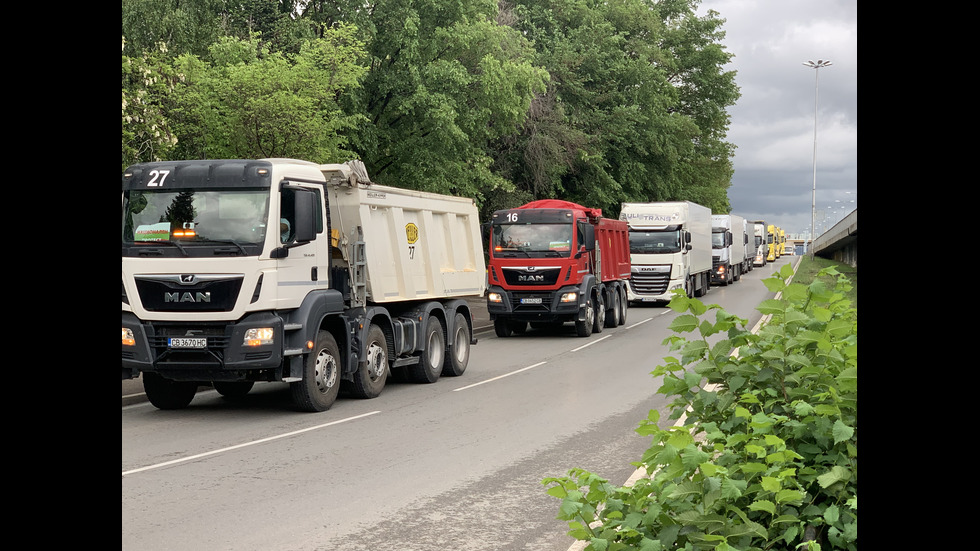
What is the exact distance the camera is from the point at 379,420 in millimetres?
11180

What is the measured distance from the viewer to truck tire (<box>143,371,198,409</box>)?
1217 centimetres

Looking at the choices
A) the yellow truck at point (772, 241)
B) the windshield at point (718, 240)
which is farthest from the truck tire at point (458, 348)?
the yellow truck at point (772, 241)

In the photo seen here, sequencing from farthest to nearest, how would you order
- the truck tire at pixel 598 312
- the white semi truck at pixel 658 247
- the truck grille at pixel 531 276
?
the white semi truck at pixel 658 247
the truck tire at pixel 598 312
the truck grille at pixel 531 276

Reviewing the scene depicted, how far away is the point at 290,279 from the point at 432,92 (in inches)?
603

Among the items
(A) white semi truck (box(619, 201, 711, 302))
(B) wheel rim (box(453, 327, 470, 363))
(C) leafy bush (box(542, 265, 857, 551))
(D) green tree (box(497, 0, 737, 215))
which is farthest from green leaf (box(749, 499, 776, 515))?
(D) green tree (box(497, 0, 737, 215))

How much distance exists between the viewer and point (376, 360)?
1319 centimetres

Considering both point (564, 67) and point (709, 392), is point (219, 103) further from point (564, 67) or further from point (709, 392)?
point (564, 67)

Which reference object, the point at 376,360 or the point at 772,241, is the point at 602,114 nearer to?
the point at 376,360

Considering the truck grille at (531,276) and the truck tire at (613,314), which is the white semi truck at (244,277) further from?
the truck tire at (613,314)

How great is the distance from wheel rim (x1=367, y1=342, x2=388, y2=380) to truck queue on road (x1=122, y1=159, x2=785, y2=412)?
0.02 meters

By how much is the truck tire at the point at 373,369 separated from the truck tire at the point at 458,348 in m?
2.30

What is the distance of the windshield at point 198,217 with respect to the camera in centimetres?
1107
